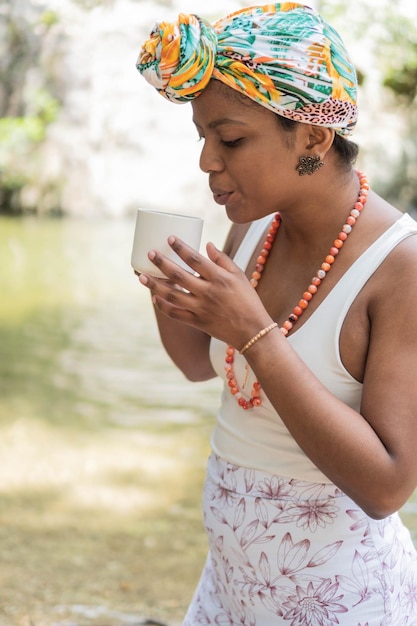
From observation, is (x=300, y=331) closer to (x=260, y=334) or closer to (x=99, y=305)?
(x=260, y=334)

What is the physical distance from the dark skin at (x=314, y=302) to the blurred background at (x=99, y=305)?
1738 mm

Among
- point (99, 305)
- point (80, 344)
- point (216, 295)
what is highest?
point (216, 295)

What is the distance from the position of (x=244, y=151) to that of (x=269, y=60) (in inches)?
6.3

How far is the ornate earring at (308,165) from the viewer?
1520mm

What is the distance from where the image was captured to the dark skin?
52.9 inches

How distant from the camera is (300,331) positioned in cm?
150

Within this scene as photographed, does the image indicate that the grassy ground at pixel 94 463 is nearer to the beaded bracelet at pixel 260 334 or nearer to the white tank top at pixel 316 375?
the white tank top at pixel 316 375

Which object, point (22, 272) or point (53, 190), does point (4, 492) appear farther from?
point (53, 190)

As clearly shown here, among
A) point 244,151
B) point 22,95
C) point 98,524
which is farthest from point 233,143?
point 22,95

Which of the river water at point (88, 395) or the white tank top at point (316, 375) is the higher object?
the white tank top at point (316, 375)

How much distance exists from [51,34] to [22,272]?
276 inches

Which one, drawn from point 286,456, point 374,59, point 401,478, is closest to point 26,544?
point 286,456

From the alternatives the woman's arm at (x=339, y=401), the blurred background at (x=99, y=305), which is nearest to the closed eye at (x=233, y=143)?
the woman's arm at (x=339, y=401)

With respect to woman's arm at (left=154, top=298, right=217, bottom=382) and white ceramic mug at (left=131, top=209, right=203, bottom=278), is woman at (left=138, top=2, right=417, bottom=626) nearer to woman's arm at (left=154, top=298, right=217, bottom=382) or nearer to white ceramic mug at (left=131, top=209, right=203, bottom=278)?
white ceramic mug at (left=131, top=209, right=203, bottom=278)
